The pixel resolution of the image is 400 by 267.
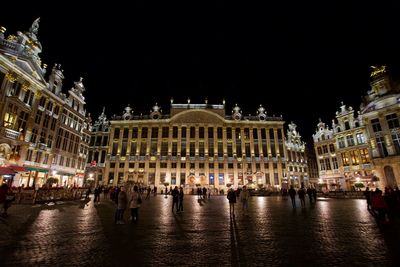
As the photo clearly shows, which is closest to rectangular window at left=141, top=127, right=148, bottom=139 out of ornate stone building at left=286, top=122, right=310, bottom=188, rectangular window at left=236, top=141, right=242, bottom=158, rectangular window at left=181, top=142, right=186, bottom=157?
rectangular window at left=181, top=142, right=186, bottom=157

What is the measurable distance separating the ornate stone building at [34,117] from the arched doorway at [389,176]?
4996 cm

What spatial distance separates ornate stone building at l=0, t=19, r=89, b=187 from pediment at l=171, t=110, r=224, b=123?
74.6 feet

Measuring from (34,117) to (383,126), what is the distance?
189 ft

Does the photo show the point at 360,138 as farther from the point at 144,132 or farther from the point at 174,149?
the point at 144,132

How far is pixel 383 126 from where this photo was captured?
35.0m

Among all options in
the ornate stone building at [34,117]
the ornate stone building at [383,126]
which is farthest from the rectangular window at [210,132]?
the ornate stone building at [383,126]

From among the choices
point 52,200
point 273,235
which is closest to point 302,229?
point 273,235

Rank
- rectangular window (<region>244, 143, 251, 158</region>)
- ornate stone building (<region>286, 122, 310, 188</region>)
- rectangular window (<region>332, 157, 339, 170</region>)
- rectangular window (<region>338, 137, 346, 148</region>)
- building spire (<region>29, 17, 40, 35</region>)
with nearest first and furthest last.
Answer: building spire (<region>29, 17, 40, 35</region>) → rectangular window (<region>338, 137, 346, 148</region>) → rectangular window (<region>332, 157, 339, 170</region>) → rectangular window (<region>244, 143, 251, 158</region>) → ornate stone building (<region>286, 122, 310, 188</region>)

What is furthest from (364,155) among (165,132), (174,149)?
(165,132)

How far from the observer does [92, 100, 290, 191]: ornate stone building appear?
1898 inches

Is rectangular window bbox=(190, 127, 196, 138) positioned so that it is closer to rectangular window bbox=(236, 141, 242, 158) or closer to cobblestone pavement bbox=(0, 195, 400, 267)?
rectangular window bbox=(236, 141, 242, 158)

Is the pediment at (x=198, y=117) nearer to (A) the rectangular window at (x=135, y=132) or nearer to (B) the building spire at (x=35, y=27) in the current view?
(A) the rectangular window at (x=135, y=132)

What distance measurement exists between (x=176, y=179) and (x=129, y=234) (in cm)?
4137

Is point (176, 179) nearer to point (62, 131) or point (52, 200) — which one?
point (62, 131)
